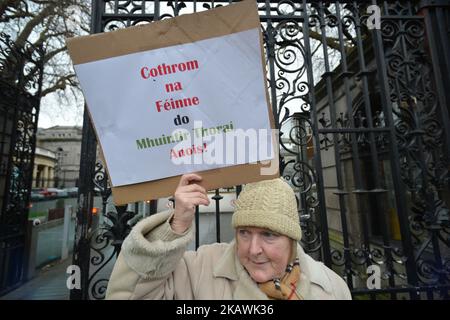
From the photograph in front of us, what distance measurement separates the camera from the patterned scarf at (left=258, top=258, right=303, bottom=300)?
4.17 feet

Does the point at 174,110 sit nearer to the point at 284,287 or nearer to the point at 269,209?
the point at 269,209

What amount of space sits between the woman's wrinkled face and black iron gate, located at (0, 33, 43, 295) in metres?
4.48

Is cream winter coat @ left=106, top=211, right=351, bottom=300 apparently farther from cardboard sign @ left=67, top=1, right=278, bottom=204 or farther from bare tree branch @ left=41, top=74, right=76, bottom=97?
bare tree branch @ left=41, top=74, right=76, bottom=97

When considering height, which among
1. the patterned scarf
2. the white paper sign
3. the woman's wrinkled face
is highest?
the white paper sign

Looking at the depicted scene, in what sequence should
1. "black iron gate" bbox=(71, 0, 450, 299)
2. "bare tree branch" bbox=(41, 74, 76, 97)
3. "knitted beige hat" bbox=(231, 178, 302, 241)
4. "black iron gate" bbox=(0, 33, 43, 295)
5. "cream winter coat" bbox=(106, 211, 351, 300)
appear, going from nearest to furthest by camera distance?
"cream winter coat" bbox=(106, 211, 351, 300)
"knitted beige hat" bbox=(231, 178, 302, 241)
"black iron gate" bbox=(71, 0, 450, 299)
"black iron gate" bbox=(0, 33, 43, 295)
"bare tree branch" bbox=(41, 74, 76, 97)

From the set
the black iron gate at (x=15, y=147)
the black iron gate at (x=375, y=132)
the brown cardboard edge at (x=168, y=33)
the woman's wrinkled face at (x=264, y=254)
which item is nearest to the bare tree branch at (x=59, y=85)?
the black iron gate at (x=15, y=147)

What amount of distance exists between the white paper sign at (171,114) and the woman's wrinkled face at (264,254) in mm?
392

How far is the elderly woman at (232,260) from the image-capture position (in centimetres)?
117

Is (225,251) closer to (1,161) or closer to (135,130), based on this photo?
(135,130)

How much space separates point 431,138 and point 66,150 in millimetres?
48156

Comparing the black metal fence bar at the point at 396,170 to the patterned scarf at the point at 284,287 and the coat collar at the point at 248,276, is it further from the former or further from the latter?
the patterned scarf at the point at 284,287

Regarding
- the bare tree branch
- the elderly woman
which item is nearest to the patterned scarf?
the elderly woman

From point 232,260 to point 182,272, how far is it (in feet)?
0.89

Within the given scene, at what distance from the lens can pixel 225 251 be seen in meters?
1.47
